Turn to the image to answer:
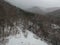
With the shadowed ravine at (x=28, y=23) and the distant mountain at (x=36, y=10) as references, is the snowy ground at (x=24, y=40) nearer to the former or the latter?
the shadowed ravine at (x=28, y=23)

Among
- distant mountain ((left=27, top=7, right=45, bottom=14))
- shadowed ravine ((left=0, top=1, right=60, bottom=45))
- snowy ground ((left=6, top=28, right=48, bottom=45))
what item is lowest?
snowy ground ((left=6, top=28, right=48, bottom=45))

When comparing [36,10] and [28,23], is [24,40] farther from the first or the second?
[36,10]

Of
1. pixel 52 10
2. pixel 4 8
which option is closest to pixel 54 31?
pixel 52 10

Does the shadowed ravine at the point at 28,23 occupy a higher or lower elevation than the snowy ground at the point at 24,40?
higher

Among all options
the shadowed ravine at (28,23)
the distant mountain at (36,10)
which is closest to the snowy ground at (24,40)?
the shadowed ravine at (28,23)

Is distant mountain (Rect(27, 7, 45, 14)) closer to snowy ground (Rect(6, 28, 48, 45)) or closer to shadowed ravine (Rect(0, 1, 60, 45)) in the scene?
shadowed ravine (Rect(0, 1, 60, 45))

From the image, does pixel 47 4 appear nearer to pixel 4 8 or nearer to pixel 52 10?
pixel 52 10

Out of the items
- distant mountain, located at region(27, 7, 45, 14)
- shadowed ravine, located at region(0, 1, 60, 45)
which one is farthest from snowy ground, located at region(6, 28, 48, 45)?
distant mountain, located at region(27, 7, 45, 14)

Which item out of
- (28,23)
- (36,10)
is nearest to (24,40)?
(28,23)

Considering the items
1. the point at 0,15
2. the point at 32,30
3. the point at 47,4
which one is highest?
the point at 47,4
